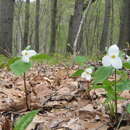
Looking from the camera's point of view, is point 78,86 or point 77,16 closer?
point 78,86

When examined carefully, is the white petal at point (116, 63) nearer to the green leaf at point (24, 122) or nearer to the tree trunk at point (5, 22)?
the green leaf at point (24, 122)

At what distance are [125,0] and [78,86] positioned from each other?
462 centimetres

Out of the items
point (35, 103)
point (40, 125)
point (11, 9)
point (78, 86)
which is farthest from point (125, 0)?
point (40, 125)

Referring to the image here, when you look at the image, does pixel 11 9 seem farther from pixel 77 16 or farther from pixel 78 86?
pixel 78 86

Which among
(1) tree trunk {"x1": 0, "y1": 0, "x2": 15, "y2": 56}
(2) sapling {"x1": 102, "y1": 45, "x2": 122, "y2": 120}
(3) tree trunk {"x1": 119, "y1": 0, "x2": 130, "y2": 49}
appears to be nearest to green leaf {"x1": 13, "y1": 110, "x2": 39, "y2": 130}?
(2) sapling {"x1": 102, "y1": 45, "x2": 122, "y2": 120}

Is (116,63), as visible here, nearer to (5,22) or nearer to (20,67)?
(20,67)

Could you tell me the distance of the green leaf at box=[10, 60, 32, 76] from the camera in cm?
138

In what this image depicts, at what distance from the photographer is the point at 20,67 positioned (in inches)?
55.2

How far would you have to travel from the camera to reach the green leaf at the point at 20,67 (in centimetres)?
138

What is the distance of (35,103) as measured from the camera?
1.90 meters

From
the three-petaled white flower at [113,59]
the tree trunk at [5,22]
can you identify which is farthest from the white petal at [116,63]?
the tree trunk at [5,22]

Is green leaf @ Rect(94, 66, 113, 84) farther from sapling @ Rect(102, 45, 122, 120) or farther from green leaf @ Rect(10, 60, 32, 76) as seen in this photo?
green leaf @ Rect(10, 60, 32, 76)

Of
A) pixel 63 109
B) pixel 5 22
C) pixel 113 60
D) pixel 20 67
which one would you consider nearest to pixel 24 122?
pixel 20 67

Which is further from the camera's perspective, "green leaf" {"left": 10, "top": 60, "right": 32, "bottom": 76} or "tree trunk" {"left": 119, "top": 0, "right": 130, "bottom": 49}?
"tree trunk" {"left": 119, "top": 0, "right": 130, "bottom": 49}
